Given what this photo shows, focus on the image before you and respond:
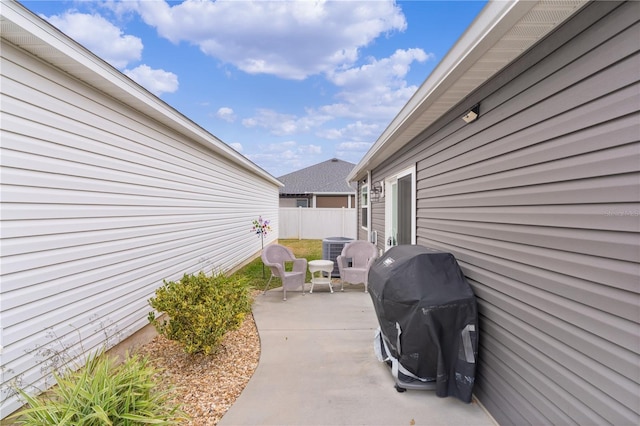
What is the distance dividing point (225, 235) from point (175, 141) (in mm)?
2994

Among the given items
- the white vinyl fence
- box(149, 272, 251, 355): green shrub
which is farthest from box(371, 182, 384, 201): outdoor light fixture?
the white vinyl fence

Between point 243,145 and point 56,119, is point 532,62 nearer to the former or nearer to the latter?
point 56,119

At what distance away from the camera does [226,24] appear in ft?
17.6

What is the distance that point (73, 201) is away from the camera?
9.11 ft

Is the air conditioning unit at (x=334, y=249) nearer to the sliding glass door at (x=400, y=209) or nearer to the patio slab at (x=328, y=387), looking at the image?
the sliding glass door at (x=400, y=209)

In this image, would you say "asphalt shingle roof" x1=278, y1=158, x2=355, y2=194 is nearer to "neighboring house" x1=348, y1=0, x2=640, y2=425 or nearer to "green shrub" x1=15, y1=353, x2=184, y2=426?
"neighboring house" x1=348, y1=0, x2=640, y2=425

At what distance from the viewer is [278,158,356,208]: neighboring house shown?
62.1 ft

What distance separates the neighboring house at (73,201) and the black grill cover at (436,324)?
274 cm

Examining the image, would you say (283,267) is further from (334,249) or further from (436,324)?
(436,324)

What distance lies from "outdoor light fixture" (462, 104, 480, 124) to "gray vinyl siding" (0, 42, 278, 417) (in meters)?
3.56

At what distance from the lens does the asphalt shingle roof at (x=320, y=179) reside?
62.4ft

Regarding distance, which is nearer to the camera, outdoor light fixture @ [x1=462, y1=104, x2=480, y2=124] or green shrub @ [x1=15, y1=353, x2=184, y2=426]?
green shrub @ [x1=15, y1=353, x2=184, y2=426]

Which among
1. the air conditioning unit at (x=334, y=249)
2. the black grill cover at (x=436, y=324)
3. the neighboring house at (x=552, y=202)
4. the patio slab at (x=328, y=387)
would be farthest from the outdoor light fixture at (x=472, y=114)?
the air conditioning unit at (x=334, y=249)

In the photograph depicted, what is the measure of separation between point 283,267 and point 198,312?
9.83ft
